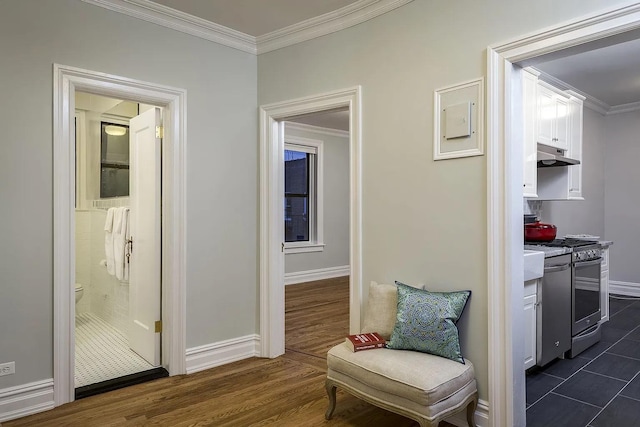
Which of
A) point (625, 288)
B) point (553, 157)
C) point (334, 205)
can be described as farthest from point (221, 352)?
point (625, 288)

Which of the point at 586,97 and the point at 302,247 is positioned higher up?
the point at 586,97

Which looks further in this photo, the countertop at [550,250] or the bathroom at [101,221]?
the bathroom at [101,221]

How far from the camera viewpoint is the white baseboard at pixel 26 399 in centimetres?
251

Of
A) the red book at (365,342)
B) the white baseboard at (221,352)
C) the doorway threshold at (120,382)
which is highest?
the red book at (365,342)

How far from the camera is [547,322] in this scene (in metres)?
3.23

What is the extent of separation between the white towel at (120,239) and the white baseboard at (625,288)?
21.1 ft

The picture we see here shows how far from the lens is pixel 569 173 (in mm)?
4496

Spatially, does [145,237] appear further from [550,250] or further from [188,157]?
[550,250]

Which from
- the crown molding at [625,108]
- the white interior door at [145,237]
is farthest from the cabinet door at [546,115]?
the white interior door at [145,237]

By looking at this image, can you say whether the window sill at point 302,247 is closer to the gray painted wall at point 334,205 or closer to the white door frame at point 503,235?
the gray painted wall at point 334,205

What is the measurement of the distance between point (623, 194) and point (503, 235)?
5019 millimetres

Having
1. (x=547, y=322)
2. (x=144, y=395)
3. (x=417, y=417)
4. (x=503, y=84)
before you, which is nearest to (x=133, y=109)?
(x=144, y=395)

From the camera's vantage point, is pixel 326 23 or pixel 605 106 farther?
pixel 605 106

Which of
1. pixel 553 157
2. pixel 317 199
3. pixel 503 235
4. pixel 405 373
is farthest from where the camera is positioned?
pixel 317 199
